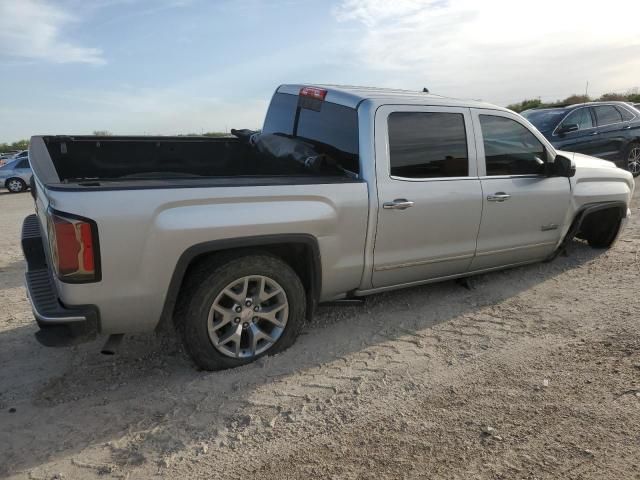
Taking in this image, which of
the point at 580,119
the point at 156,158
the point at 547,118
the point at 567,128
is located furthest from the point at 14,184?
the point at 580,119

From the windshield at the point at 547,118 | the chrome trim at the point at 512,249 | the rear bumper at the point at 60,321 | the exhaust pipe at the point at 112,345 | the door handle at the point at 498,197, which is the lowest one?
the chrome trim at the point at 512,249

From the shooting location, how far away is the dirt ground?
98.3 inches

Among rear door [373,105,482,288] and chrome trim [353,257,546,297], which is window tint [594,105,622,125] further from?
rear door [373,105,482,288]

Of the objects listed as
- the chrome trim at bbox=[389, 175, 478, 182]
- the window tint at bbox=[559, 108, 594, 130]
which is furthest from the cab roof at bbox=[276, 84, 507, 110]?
the window tint at bbox=[559, 108, 594, 130]

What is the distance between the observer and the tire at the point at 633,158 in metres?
10.7

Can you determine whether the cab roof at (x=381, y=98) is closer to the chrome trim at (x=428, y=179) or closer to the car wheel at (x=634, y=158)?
the chrome trim at (x=428, y=179)

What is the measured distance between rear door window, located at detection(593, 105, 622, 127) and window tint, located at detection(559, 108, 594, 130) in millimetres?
304

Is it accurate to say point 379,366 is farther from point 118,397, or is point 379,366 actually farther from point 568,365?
point 118,397

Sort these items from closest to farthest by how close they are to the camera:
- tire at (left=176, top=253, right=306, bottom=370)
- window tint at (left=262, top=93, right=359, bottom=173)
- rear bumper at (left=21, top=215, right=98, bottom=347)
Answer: rear bumper at (left=21, top=215, right=98, bottom=347) → tire at (left=176, top=253, right=306, bottom=370) → window tint at (left=262, top=93, right=359, bottom=173)

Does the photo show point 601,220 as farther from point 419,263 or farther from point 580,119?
point 580,119

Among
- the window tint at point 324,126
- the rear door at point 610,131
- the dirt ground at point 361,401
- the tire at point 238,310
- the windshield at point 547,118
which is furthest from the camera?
the rear door at point 610,131

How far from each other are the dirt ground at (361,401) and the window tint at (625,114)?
7901 millimetres

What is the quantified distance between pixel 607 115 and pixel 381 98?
28.4 feet

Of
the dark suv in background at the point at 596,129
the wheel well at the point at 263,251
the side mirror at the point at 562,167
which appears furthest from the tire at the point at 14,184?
the side mirror at the point at 562,167
